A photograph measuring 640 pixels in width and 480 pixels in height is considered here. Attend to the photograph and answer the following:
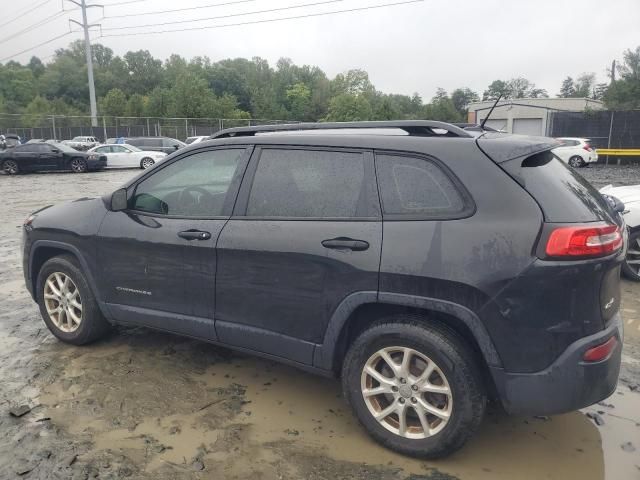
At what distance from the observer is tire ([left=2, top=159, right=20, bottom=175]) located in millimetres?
22625

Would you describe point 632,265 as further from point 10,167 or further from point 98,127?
point 98,127

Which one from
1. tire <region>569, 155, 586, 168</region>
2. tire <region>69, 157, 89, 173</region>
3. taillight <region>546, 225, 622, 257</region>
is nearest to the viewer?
taillight <region>546, 225, 622, 257</region>

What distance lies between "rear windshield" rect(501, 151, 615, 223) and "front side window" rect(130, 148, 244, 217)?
1.78 m

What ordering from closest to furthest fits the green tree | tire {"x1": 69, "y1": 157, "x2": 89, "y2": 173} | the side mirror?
1. the side mirror
2. tire {"x1": 69, "y1": 157, "x2": 89, "y2": 173}
3. the green tree

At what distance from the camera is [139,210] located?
3.91 metres

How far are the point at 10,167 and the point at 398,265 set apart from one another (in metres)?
24.3

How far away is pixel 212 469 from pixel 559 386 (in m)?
1.81

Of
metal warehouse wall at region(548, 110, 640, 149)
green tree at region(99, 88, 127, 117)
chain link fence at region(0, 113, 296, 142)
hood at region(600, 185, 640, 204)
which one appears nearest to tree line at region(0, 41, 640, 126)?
green tree at region(99, 88, 127, 117)

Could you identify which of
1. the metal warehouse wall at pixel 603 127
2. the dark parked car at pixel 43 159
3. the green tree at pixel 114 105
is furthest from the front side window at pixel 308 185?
the green tree at pixel 114 105

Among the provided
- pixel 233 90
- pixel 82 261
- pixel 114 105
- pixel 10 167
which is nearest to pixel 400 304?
pixel 82 261

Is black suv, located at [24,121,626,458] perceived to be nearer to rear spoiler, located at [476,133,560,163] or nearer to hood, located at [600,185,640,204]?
rear spoiler, located at [476,133,560,163]

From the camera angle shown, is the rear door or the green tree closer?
the rear door

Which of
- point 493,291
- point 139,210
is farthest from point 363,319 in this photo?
point 139,210

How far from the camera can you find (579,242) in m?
2.54
